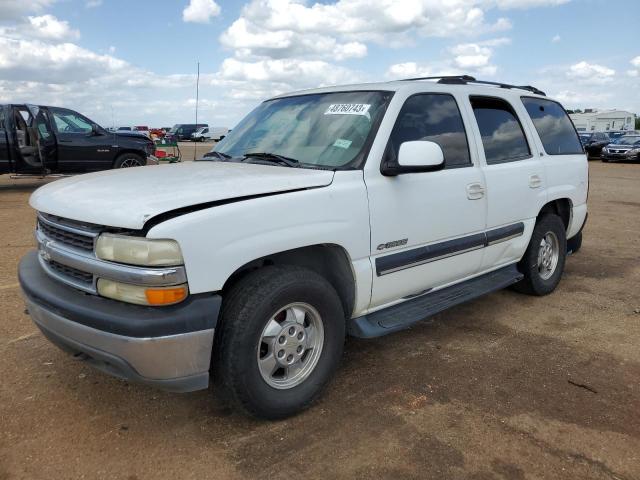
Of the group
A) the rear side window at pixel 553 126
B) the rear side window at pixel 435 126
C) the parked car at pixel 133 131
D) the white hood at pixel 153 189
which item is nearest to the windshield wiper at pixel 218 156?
the white hood at pixel 153 189

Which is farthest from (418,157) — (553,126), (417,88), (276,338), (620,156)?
(620,156)

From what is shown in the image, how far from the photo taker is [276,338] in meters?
2.80

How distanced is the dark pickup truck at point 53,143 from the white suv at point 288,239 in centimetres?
883

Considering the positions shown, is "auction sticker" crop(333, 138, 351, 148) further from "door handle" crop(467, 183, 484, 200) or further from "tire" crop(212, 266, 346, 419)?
"door handle" crop(467, 183, 484, 200)

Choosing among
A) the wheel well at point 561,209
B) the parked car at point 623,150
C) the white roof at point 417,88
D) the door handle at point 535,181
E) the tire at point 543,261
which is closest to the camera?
the white roof at point 417,88

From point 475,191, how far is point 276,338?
192cm

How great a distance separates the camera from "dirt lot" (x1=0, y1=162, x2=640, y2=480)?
255 centimetres

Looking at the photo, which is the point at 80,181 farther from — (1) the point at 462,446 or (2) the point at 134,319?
(1) the point at 462,446

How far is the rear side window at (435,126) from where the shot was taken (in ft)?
11.5

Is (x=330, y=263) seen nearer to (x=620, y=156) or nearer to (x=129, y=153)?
(x=129, y=153)

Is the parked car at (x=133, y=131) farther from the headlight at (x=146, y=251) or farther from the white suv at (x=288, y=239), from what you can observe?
the headlight at (x=146, y=251)

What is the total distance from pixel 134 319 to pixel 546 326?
3.38 m

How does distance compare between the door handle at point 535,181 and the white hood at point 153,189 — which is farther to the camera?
the door handle at point 535,181

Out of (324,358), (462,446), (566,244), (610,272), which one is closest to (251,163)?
(324,358)
